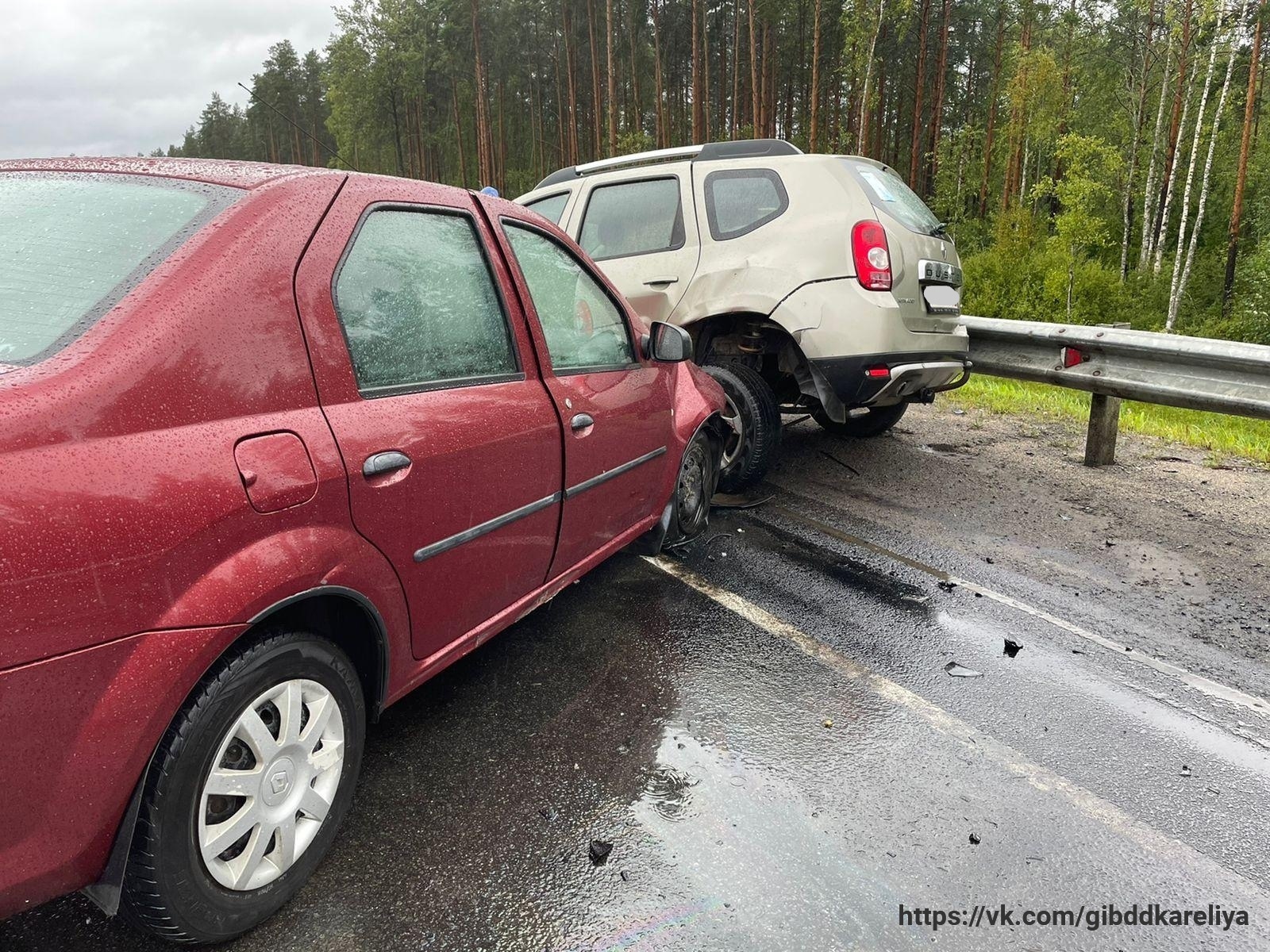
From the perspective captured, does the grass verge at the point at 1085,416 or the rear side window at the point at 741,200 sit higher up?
the rear side window at the point at 741,200

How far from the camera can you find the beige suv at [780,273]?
16.0 feet

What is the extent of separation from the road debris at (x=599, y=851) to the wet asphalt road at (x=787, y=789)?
0.07ft

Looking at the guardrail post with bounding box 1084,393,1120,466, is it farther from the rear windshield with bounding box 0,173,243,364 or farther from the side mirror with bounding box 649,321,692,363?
the rear windshield with bounding box 0,173,243,364

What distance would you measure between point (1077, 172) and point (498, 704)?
36614mm

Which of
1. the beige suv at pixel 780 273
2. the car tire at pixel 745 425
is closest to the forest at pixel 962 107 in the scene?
the beige suv at pixel 780 273

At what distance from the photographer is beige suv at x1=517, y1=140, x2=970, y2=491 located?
4.89 metres

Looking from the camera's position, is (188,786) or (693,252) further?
(693,252)

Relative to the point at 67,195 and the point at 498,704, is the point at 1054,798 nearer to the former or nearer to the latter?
the point at 498,704

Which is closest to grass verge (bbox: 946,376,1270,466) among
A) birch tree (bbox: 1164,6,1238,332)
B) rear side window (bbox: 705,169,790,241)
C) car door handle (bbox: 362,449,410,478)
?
rear side window (bbox: 705,169,790,241)

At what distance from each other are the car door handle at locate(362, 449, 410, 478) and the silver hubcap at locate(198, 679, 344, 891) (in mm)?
533

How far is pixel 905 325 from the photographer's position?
495 centimetres

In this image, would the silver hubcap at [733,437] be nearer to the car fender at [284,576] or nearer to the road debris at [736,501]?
the road debris at [736,501]

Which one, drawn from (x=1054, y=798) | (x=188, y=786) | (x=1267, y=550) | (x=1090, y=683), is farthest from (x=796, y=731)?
(x=1267, y=550)

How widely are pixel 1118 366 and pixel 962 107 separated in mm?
52108
